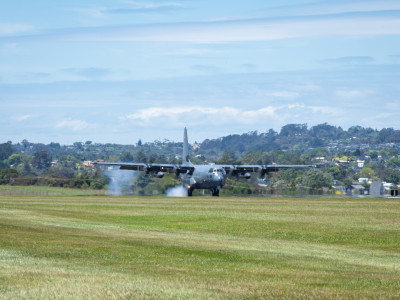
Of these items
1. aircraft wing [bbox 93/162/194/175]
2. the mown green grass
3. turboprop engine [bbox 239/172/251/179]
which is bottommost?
the mown green grass

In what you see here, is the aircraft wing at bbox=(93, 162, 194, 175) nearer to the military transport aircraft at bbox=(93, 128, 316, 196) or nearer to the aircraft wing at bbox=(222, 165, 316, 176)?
the military transport aircraft at bbox=(93, 128, 316, 196)

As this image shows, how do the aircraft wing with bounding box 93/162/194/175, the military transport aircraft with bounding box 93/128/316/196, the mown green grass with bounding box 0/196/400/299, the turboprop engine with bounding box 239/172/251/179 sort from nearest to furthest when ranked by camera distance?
the mown green grass with bounding box 0/196/400/299 < the military transport aircraft with bounding box 93/128/316/196 < the aircraft wing with bounding box 93/162/194/175 < the turboprop engine with bounding box 239/172/251/179

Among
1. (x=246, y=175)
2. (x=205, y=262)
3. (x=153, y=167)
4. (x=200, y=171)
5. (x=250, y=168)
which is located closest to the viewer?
(x=205, y=262)

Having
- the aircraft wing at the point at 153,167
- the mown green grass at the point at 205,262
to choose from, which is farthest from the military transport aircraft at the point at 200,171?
the mown green grass at the point at 205,262

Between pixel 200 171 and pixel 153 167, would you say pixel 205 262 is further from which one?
pixel 153 167

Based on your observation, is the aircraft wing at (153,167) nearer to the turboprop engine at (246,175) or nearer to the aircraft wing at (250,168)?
the aircraft wing at (250,168)

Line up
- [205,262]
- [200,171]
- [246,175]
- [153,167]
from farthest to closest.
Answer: [246,175] → [153,167] → [200,171] → [205,262]

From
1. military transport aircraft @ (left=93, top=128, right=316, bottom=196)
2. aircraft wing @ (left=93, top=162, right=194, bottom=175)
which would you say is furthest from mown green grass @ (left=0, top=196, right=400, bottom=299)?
aircraft wing @ (left=93, top=162, right=194, bottom=175)

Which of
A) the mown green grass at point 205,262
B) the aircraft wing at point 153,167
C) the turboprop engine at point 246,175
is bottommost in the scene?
the mown green grass at point 205,262

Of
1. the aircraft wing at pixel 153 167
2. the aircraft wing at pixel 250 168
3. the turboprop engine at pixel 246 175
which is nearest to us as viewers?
the aircraft wing at pixel 153 167

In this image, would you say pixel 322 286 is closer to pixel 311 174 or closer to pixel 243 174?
pixel 243 174

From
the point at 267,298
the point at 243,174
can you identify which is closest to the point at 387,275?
the point at 267,298

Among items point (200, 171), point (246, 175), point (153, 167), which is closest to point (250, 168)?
point (246, 175)

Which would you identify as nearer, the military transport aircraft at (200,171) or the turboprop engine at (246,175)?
the military transport aircraft at (200,171)
